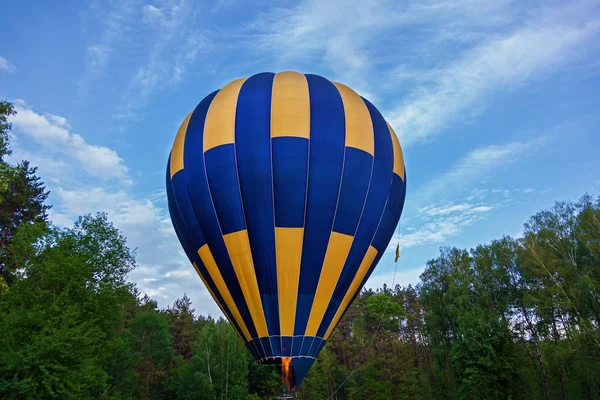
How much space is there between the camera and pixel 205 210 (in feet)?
37.2

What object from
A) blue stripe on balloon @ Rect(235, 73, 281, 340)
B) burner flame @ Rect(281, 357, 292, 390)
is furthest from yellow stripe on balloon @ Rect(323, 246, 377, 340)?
blue stripe on balloon @ Rect(235, 73, 281, 340)

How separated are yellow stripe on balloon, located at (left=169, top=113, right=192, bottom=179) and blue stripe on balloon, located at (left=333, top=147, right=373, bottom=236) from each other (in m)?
4.74

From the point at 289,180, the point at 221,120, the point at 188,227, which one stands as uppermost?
the point at 221,120

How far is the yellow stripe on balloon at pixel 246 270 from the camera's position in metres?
10.6

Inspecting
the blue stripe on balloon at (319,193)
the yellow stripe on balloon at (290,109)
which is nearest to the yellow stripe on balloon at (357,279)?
the blue stripe on balloon at (319,193)

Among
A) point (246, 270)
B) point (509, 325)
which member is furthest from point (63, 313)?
point (509, 325)

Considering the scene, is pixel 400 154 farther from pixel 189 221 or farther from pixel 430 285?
pixel 430 285

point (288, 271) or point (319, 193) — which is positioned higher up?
point (319, 193)

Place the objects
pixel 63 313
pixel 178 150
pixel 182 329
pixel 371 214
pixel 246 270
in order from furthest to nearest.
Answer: pixel 182 329 < pixel 63 313 < pixel 178 150 < pixel 371 214 < pixel 246 270

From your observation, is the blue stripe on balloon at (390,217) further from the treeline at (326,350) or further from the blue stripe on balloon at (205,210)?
the treeline at (326,350)

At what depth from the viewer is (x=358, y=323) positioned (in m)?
Result: 38.4

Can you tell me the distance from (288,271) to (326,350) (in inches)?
1090

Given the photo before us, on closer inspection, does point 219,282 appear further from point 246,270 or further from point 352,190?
point 352,190

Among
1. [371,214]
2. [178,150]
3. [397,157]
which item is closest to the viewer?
[371,214]
